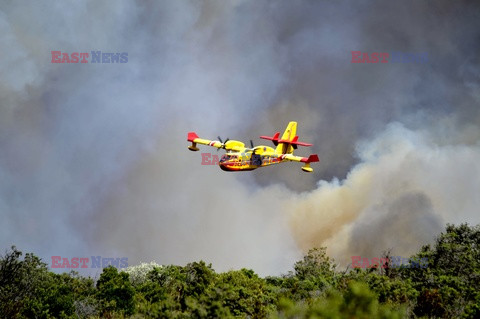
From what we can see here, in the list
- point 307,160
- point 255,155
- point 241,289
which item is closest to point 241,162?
point 255,155

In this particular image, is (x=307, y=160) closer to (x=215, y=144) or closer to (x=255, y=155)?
(x=255, y=155)

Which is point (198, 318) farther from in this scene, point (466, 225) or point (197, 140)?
point (466, 225)

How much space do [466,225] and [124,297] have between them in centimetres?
4911

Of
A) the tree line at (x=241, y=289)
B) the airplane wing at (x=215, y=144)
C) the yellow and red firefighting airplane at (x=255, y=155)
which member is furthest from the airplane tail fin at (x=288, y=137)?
the tree line at (x=241, y=289)

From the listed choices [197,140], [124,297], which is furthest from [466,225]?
[124,297]

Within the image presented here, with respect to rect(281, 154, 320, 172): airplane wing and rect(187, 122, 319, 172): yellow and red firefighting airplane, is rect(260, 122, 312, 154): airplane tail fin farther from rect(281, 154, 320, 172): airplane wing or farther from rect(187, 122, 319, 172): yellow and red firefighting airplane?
rect(281, 154, 320, 172): airplane wing

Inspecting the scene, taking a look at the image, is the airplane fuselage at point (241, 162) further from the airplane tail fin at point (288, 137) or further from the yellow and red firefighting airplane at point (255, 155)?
the airplane tail fin at point (288, 137)

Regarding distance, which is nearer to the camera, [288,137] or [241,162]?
[241,162]

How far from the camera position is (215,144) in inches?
2773

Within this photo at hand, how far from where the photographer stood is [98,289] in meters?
52.5

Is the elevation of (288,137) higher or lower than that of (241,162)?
higher

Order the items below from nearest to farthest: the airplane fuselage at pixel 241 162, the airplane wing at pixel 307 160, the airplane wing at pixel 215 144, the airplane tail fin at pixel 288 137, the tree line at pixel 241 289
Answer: the tree line at pixel 241 289, the airplane wing at pixel 307 160, the airplane fuselage at pixel 241 162, the airplane wing at pixel 215 144, the airplane tail fin at pixel 288 137

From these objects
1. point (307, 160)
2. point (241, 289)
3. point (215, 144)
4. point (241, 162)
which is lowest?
point (241, 289)

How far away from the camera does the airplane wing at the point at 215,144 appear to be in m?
65.8
